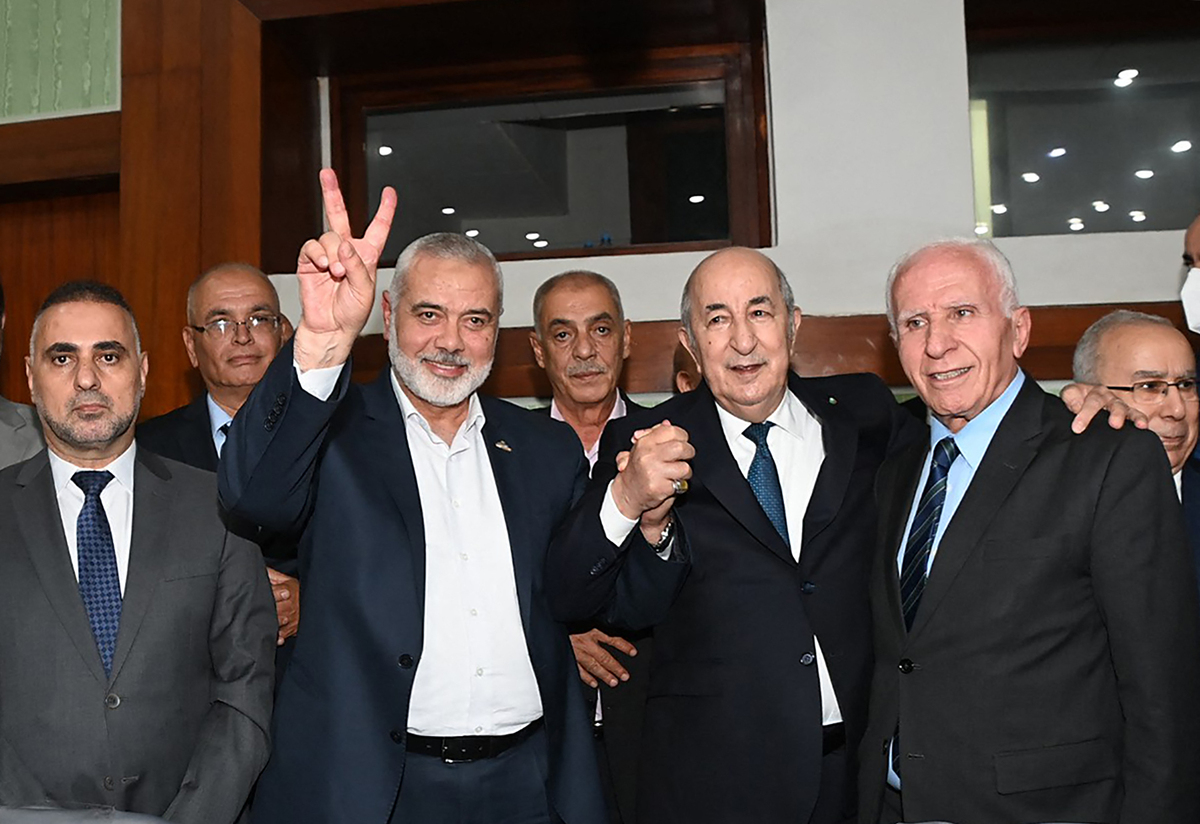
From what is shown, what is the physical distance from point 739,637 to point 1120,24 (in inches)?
122

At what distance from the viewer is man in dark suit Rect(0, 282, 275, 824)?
6.64 feet

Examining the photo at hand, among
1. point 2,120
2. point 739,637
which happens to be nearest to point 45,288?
point 2,120

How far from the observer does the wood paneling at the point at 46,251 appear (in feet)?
14.7

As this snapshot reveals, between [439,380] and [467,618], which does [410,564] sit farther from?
[439,380]

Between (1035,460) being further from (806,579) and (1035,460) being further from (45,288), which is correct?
(45,288)

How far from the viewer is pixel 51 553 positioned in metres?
2.11

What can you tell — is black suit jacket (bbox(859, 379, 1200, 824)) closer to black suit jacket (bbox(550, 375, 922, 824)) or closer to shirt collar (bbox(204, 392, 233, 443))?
black suit jacket (bbox(550, 375, 922, 824))

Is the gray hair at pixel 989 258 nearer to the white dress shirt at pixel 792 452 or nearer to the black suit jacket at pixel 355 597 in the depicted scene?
the white dress shirt at pixel 792 452

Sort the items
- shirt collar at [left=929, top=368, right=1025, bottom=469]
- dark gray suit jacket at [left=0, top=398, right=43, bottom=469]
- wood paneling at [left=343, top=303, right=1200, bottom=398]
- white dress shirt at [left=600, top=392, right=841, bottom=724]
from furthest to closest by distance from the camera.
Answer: wood paneling at [left=343, top=303, right=1200, bottom=398] → dark gray suit jacket at [left=0, top=398, right=43, bottom=469] → white dress shirt at [left=600, top=392, right=841, bottom=724] → shirt collar at [left=929, top=368, right=1025, bottom=469]

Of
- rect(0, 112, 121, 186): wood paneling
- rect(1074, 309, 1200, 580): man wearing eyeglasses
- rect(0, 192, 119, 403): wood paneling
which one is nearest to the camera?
rect(1074, 309, 1200, 580): man wearing eyeglasses

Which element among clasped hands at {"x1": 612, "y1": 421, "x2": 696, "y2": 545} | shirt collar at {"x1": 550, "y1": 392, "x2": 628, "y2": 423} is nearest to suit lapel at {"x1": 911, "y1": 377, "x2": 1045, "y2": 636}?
clasped hands at {"x1": 612, "y1": 421, "x2": 696, "y2": 545}

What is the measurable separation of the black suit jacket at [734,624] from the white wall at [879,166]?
5.47 feet

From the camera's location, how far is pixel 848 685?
2.20 meters

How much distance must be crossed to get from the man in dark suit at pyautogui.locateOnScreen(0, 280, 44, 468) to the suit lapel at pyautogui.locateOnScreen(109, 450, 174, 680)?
26.1 inches
